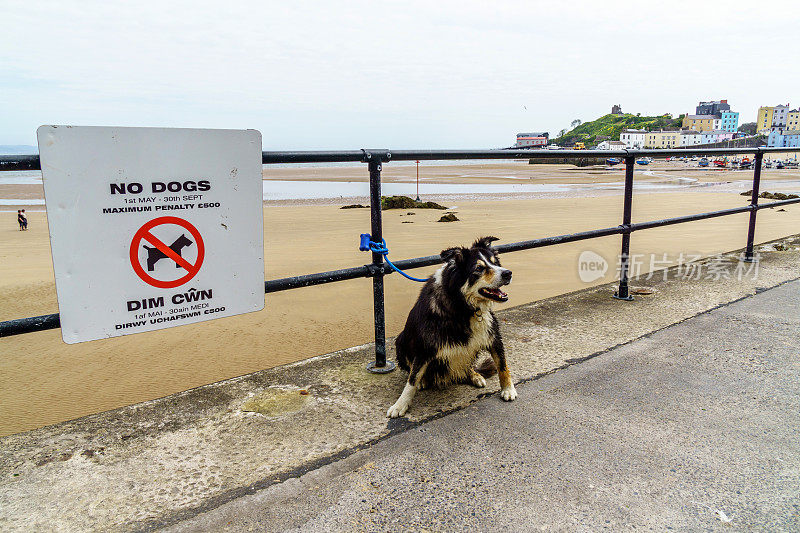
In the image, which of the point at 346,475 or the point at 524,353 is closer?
the point at 346,475

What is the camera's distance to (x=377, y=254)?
122 inches

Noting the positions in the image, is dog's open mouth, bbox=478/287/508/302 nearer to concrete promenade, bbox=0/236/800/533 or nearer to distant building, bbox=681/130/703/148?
concrete promenade, bbox=0/236/800/533

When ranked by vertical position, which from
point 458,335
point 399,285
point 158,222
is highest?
point 158,222

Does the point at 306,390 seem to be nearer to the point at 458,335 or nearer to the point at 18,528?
the point at 458,335

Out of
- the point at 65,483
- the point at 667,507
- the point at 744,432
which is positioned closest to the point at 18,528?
the point at 65,483

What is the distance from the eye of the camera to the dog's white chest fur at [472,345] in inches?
109

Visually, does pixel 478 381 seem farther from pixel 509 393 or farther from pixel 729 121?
pixel 729 121

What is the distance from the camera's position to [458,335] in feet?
9.15

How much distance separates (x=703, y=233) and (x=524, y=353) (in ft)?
26.5

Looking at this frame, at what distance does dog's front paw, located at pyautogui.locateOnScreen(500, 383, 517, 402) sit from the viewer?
9.14 feet

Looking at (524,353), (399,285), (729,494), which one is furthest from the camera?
(399,285)

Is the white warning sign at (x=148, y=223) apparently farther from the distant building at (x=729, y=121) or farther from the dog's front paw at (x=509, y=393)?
the distant building at (x=729, y=121)

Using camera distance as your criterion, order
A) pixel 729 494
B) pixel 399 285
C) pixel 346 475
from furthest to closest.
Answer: pixel 399 285 < pixel 346 475 < pixel 729 494

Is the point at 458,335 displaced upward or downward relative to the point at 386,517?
upward
